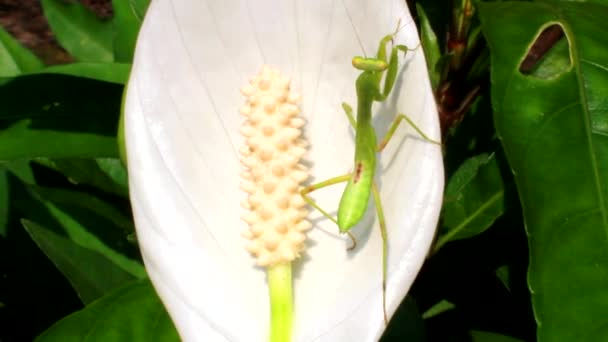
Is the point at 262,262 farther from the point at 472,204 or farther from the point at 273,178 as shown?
the point at 472,204

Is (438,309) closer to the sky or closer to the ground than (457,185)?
closer to the ground

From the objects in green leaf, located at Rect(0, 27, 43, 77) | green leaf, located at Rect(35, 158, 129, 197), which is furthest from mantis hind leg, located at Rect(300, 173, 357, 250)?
green leaf, located at Rect(0, 27, 43, 77)

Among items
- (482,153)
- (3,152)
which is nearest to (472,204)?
(482,153)

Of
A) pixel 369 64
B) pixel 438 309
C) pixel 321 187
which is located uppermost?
pixel 369 64

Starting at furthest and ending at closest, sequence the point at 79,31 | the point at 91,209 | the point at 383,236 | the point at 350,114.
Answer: the point at 79,31
the point at 91,209
the point at 350,114
the point at 383,236

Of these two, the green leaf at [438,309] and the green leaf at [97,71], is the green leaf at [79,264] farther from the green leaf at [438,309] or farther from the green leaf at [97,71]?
the green leaf at [438,309]

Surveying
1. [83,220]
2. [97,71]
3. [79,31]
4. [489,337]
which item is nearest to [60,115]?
[97,71]

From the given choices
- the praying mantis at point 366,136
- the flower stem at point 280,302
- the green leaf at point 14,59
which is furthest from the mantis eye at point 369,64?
the green leaf at point 14,59

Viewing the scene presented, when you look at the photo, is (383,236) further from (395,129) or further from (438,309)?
(438,309)
